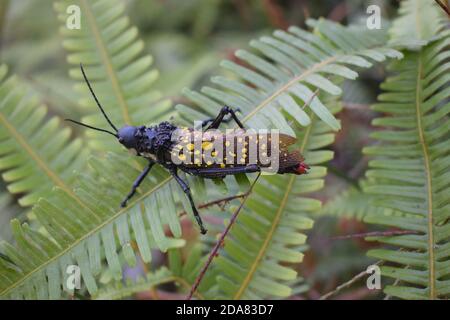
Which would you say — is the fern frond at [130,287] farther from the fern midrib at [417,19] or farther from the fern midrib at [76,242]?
the fern midrib at [417,19]

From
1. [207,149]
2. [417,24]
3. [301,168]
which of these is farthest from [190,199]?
[417,24]

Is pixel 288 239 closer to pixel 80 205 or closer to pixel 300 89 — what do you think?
pixel 300 89

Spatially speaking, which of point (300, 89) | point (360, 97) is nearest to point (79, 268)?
point (300, 89)

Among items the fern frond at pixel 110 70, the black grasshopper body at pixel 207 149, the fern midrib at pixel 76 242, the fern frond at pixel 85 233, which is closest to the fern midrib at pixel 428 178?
the black grasshopper body at pixel 207 149

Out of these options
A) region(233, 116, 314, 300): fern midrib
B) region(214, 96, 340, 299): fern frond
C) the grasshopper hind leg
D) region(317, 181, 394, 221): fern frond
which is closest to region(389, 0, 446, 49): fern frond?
region(214, 96, 340, 299): fern frond

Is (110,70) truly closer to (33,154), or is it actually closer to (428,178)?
(33,154)

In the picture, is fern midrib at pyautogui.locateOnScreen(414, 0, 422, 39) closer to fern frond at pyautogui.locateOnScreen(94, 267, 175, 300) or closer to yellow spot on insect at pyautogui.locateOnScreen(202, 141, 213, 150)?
yellow spot on insect at pyautogui.locateOnScreen(202, 141, 213, 150)
